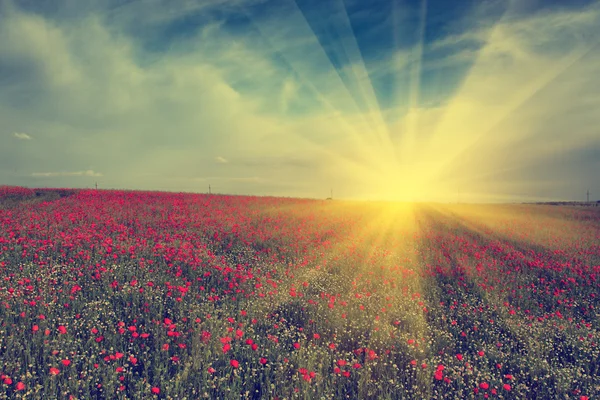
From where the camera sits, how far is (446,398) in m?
5.40

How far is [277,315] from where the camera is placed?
7137 millimetres

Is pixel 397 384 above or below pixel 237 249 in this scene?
below

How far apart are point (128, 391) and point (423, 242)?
44.4ft

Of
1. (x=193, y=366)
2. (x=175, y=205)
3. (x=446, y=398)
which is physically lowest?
(x=446, y=398)

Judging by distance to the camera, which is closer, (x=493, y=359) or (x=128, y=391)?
(x=128, y=391)

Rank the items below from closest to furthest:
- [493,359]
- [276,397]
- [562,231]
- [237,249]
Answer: [276,397]
[493,359]
[237,249]
[562,231]

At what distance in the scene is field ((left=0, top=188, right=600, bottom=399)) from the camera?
523 cm

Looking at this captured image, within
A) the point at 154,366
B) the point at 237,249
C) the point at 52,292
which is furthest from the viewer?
the point at 237,249

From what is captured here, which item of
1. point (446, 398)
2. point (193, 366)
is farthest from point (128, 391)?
point (446, 398)

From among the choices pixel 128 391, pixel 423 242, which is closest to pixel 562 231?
pixel 423 242

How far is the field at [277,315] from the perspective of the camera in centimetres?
523

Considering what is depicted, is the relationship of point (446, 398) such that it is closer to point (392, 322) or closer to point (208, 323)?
point (392, 322)

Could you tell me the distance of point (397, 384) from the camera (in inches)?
213

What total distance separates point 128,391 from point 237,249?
770 cm
